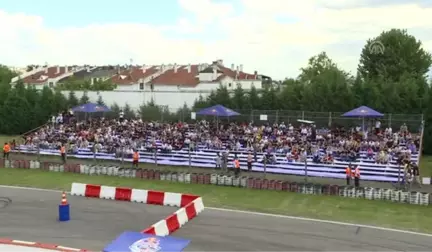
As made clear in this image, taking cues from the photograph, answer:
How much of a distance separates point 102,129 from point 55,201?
2072 centimetres

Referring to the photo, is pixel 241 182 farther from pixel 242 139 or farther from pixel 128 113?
pixel 128 113

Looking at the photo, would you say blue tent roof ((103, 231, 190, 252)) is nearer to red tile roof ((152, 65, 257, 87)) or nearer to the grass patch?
the grass patch

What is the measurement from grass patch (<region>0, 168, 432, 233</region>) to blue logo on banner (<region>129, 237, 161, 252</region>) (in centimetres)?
1234

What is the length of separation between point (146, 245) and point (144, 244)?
0.07 m

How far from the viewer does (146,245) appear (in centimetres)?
1112

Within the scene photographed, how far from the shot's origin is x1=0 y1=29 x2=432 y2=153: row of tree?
146ft

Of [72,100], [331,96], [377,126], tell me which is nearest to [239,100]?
[331,96]

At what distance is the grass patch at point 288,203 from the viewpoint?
22.1m

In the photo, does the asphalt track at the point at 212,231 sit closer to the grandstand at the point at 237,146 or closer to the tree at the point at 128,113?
the grandstand at the point at 237,146

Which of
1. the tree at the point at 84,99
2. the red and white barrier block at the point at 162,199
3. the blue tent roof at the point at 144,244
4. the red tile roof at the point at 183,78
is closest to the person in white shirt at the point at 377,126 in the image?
the red and white barrier block at the point at 162,199

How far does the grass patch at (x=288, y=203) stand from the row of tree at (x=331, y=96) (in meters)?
19.0

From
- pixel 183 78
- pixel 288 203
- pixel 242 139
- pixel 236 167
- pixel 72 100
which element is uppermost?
pixel 183 78

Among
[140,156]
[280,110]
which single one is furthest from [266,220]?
[280,110]

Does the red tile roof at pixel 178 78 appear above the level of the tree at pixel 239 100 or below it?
above
